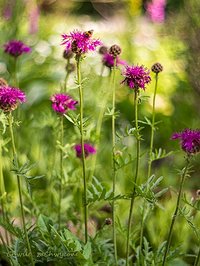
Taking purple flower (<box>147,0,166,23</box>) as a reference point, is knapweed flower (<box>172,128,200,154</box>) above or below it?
below

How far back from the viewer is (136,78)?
138cm

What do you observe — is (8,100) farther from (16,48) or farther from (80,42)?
(16,48)

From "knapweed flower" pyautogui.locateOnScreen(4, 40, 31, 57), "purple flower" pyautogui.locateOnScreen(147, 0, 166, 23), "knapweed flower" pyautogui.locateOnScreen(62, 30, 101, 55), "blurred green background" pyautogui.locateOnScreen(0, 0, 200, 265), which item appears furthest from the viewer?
"purple flower" pyautogui.locateOnScreen(147, 0, 166, 23)

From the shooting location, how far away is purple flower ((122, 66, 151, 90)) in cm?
137

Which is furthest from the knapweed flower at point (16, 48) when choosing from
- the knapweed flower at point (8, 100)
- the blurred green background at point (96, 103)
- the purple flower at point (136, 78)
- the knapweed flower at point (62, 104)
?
the purple flower at point (136, 78)

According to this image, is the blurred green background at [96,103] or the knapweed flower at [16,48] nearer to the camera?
the knapweed flower at [16,48]

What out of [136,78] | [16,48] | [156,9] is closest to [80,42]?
[136,78]

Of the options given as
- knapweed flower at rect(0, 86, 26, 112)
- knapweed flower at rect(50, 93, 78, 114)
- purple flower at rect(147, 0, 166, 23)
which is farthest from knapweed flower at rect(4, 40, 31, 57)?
purple flower at rect(147, 0, 166, 23)

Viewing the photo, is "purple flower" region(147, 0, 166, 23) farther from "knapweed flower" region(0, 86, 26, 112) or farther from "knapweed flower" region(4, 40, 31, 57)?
"knapweed flower" region(0, 86, 26, 112)

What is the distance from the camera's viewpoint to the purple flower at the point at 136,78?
1.37 meters

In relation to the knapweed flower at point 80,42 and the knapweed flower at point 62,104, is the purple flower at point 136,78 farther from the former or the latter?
the knapweed flower at point 62,104

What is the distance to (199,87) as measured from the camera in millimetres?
2850

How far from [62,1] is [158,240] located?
17.0 feet

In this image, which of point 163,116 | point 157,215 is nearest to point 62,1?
point 163,116
